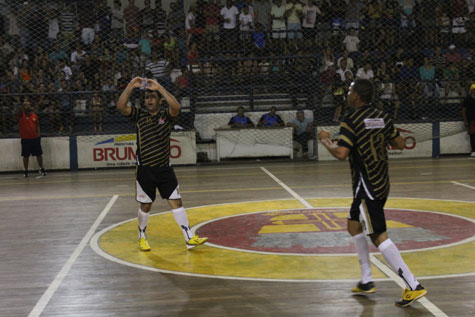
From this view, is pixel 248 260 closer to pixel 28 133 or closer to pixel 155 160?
pixel 155 160

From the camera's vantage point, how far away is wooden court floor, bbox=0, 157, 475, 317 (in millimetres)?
5602

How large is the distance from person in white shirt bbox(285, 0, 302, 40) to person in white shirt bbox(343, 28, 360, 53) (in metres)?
1.64

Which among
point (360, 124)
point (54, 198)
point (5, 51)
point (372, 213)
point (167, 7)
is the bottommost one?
point (54, 198)

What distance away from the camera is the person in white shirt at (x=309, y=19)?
70.5 ft

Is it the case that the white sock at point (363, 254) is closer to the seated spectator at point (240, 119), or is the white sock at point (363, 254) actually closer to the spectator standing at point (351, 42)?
the seated spectator at point (240, 119)

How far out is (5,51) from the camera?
805 inches

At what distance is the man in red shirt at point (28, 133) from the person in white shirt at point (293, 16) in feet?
30.6

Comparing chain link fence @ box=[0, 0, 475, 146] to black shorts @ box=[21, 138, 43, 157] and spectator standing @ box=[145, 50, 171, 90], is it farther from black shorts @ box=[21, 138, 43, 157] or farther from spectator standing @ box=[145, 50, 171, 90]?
black shorts @ box=[21, 138, 43, 157]

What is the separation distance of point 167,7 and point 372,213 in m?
18.9

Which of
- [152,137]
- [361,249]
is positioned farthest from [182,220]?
[361,249]

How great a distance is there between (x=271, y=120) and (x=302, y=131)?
1.05m

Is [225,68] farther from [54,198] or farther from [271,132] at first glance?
[54,198]

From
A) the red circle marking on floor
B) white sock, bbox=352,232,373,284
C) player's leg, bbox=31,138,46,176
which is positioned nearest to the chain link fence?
player's leg, bbox=31,138,46,176

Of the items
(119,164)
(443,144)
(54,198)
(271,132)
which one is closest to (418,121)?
(443,144)
